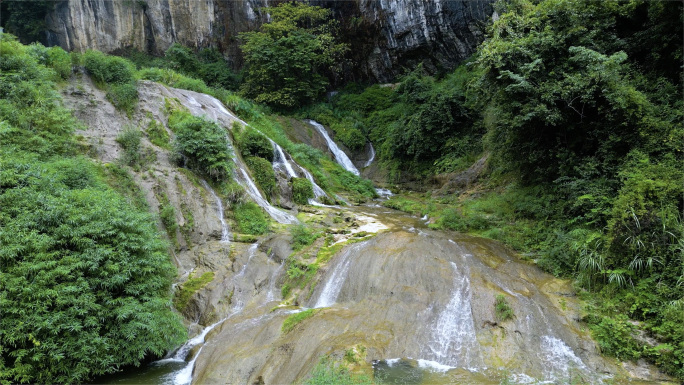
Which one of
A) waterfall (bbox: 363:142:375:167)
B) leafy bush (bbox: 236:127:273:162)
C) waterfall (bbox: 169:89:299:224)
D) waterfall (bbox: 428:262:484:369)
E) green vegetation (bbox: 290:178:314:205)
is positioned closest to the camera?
waterfall (bbox: 428:262:484:369)

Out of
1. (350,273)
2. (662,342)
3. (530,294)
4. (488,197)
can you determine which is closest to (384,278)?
(350,273)

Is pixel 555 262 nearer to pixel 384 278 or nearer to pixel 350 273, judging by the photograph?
pixel 384 278

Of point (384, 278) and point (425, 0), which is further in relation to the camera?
point (425, 0)

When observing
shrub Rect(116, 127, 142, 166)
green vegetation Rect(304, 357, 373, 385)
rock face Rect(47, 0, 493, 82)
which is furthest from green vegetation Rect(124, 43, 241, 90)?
green vegetation Rect(304, 357, 373, 385)

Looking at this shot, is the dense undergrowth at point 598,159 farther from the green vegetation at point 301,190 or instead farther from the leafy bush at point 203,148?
the leafy bush at point 203,148

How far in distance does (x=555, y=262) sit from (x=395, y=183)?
12.9m

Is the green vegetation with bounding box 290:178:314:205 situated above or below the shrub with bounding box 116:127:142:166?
below

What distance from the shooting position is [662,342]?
5.68 metres

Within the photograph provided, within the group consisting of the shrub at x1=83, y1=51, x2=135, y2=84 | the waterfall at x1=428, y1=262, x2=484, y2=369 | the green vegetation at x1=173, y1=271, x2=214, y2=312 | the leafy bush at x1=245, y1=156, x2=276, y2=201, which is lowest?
the waterfall at x1=428, y1=262, x2=484, y2=369

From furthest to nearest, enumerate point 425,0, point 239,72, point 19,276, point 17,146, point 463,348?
point 239,72, point 425,0, point 17,146, point 463,348, point 19,276

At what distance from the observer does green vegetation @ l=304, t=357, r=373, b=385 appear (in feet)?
17.7

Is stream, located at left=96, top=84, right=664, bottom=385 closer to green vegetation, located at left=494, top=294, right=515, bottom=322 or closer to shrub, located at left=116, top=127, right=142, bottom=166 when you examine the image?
green vegetation, located at left=494, top=294, right=515, bottom=322

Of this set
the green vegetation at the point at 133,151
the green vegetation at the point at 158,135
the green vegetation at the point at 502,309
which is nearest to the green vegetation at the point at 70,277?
the green vegetation at the point at 133,151

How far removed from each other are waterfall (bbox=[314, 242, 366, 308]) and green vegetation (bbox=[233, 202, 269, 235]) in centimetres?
312
